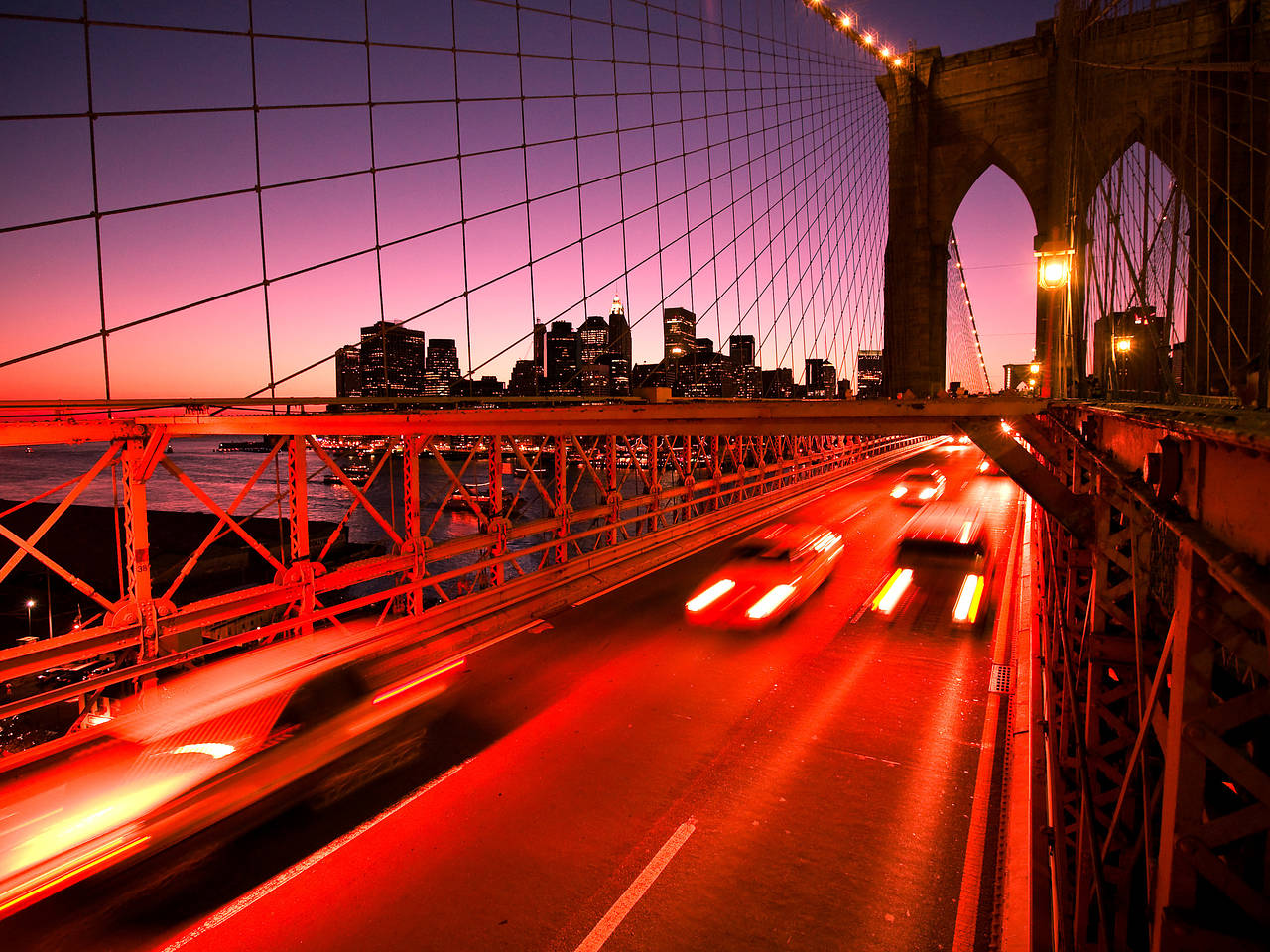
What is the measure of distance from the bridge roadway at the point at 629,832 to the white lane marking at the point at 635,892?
2 cm

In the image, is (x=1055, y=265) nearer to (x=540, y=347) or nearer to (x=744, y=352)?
(x=540, y=347)

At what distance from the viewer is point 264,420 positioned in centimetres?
943

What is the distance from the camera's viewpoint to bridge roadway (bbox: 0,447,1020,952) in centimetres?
543

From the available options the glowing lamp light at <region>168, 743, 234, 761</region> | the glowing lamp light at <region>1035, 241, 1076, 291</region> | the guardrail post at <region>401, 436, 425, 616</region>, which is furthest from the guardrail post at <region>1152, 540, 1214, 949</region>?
the guardrail post at <region>401, 436, 425, 616</region>

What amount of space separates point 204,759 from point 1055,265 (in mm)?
11845

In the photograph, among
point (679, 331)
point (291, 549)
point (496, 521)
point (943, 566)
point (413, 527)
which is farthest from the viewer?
point (679, 331)

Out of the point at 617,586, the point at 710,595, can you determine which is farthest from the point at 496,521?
the point at 710,595

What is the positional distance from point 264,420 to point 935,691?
10.1 meters

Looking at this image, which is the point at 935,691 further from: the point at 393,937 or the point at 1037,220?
the point at 1037,220

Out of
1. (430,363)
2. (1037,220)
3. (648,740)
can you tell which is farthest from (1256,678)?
(1037,220)

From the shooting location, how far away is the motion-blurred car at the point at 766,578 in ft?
45.5

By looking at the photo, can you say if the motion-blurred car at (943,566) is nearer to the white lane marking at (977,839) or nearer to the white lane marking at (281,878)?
the white lane marking at (977,839)

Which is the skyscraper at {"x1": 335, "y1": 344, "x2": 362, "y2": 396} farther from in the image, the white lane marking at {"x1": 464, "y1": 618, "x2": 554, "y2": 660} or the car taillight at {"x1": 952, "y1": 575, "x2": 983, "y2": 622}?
the car taillight at {"x1": 952, "y1": 575, "x2": 983, "y2": 622}

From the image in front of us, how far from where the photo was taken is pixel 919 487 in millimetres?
35531
